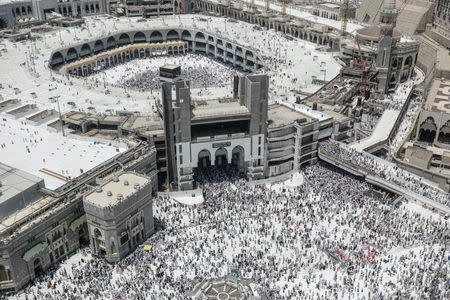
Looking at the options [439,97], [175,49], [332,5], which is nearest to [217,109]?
[439,97]

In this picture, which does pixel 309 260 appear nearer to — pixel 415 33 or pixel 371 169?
pixel 371 169

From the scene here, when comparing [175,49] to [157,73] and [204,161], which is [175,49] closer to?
[157,73]

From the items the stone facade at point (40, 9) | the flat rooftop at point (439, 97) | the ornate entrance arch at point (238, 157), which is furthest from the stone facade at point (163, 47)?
the ornate entrance arch at point (238, 157)

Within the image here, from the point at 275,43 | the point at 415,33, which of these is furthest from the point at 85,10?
the point at 415,33

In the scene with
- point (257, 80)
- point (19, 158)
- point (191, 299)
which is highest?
point (257, 80)

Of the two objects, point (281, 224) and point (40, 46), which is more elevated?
point (40, 46)

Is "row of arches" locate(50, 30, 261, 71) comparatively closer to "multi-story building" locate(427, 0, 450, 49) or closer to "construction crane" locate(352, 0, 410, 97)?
"construction crane" locate(352, 0, 410, 97)

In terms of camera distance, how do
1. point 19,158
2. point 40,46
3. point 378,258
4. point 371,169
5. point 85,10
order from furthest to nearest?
point 85,10, point 40,46, point 371,169, point 19,158, point 378,258

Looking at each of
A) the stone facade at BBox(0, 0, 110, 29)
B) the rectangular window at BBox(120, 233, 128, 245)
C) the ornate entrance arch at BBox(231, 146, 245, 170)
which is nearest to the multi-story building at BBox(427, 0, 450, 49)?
the ornate entrance arch at BBox(231, 146, 245, 170)
